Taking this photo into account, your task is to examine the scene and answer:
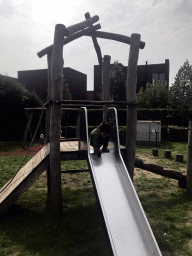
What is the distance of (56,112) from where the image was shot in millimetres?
4672

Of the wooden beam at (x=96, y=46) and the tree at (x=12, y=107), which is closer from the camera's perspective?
the wooden beam at (x=96, y=46)

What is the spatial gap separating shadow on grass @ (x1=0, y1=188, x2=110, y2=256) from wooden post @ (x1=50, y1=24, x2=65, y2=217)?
449 mm

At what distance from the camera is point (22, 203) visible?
5723 mm

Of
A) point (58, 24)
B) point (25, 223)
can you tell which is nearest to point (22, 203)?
point (25, 223)

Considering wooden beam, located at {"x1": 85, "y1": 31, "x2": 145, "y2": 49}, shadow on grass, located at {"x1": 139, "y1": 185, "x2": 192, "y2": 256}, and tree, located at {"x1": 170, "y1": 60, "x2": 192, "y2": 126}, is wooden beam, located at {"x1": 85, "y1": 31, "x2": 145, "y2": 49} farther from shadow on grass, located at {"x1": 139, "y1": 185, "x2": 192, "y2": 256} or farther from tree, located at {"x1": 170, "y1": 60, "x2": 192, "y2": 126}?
tree, located at {"x1": 170, "y1": 60, "x2": 192, "y2": 126}

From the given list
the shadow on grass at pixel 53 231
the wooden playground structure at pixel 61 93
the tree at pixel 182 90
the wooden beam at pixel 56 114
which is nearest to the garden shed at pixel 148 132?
the tree at pixel 182 90

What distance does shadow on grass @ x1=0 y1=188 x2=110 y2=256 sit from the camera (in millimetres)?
3744

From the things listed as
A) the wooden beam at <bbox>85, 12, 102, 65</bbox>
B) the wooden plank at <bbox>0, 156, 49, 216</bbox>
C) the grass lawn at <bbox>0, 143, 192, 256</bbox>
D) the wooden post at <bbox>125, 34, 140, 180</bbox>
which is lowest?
the grass lawn at <bbox>0, 143, 192, 256</bbox>

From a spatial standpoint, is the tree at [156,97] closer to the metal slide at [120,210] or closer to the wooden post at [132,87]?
the wooden post at [132,87]

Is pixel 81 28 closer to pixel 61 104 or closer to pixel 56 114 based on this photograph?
pixel 61 104

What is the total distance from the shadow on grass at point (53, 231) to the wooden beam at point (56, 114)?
445 millimetres

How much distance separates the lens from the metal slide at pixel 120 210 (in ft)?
10.4

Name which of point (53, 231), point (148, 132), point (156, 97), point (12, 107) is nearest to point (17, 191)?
point (53, 231)

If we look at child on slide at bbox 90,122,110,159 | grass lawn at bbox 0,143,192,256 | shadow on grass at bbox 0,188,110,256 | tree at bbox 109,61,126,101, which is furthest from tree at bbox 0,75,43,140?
tree at bbox 109,61,126,101
